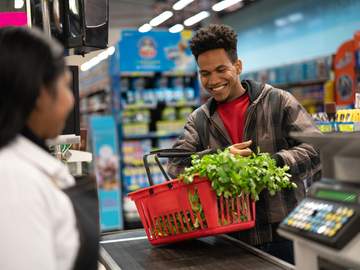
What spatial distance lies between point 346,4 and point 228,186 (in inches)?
460

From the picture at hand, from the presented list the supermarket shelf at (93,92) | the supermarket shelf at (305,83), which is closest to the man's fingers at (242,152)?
the supermarket shelf at (93,92)

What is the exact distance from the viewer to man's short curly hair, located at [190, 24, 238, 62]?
2.55 metres

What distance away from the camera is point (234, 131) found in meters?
2.60

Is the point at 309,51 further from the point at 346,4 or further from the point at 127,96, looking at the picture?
the point at 127,96

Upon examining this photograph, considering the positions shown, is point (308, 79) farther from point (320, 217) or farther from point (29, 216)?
point (29, 216)

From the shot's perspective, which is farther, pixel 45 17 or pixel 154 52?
pixel 154 52

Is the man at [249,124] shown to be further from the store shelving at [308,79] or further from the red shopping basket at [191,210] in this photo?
the store shelving at [308,79]

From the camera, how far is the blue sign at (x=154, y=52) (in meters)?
8.18

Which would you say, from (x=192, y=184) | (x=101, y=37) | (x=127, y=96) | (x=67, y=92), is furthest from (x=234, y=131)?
(x=127, y=96)

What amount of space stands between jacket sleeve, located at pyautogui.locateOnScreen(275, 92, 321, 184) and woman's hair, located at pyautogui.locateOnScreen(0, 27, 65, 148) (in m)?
1.31

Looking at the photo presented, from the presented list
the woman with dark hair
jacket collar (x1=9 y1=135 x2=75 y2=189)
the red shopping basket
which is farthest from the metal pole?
jacket collar (x1=9 y1=135 x2=75 y2=189)

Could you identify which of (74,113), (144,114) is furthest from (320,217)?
(144,114)

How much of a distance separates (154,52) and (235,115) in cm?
585

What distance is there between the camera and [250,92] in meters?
2.58
